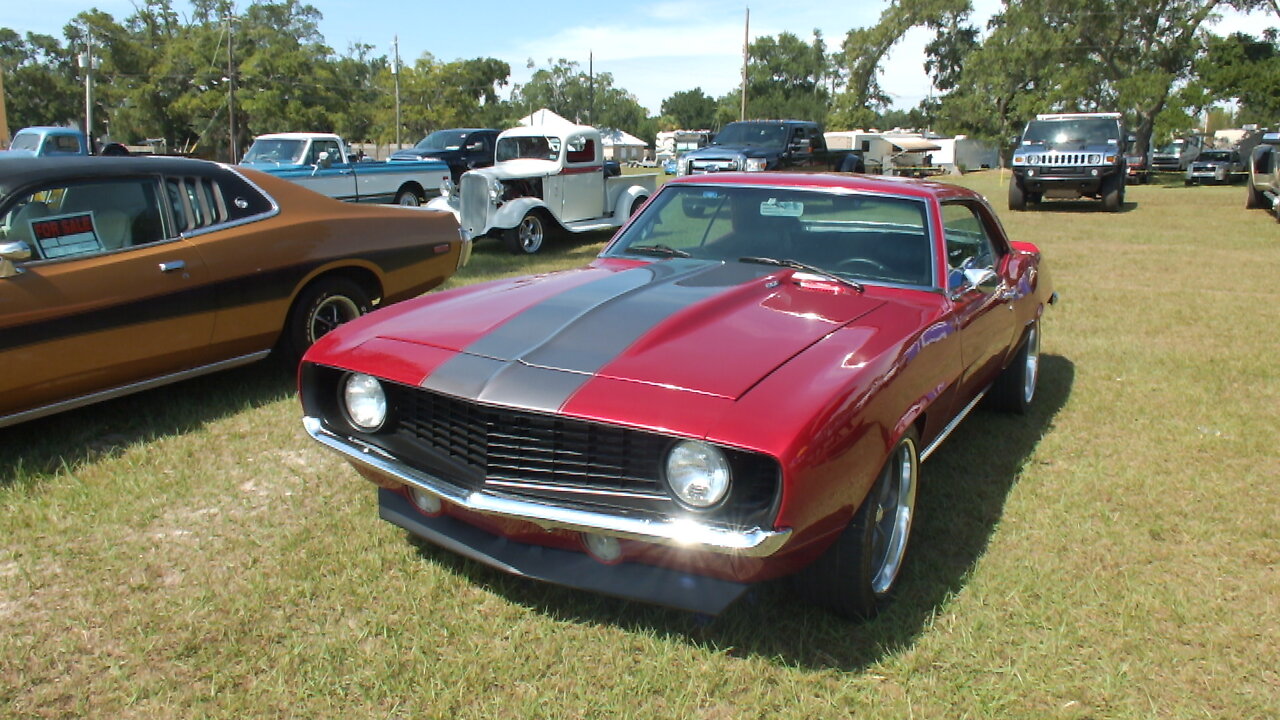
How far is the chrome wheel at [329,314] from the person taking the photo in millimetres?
5141

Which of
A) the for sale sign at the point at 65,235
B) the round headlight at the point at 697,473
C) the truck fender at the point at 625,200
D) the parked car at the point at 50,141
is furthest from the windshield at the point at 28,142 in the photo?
the round headlight at the point at 697,473

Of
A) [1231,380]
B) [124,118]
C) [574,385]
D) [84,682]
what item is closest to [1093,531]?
[574,385]

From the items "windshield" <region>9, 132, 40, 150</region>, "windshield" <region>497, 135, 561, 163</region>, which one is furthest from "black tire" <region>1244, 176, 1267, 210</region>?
"windshield" <region>9, 132, 40, 150</region>

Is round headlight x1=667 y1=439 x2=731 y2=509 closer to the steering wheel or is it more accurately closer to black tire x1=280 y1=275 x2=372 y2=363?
the steering wheel

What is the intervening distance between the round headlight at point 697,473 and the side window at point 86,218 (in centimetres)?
329

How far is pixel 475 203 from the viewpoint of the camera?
11.5m

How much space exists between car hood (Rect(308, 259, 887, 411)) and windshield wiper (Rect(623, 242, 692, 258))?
0.95 ft

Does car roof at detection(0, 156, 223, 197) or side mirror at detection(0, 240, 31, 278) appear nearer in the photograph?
side mirror at detection(0, 240, 31, 278)

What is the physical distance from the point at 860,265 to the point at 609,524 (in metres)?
1.81

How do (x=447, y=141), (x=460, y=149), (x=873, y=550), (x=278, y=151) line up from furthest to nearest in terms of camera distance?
1. (x=447, y=141)
2. (x=460, y=149)
3. (x=278, y=151)
4. (x=873, y=550)

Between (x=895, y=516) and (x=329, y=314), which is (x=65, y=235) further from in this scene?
(x=895, y=516)

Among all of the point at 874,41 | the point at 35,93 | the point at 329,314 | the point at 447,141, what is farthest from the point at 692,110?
the point at 329,314

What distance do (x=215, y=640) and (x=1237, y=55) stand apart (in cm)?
3533

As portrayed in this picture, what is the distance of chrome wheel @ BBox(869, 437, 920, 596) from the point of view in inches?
113
